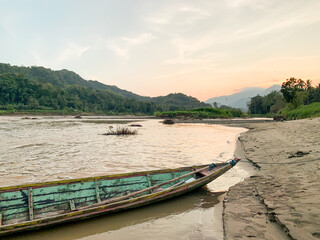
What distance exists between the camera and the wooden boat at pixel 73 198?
202 inches

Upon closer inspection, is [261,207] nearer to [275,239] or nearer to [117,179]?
[275,239]

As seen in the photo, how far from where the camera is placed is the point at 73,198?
6.09 metres

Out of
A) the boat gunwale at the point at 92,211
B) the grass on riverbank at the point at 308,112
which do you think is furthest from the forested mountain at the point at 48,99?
the boat gunwale at the point at 92,211

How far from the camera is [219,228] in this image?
513 cm

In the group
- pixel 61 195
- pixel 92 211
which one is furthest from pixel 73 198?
pixel 92 211

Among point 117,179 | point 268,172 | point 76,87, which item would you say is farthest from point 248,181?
point 76,87

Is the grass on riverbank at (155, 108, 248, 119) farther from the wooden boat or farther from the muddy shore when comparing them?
the wooden boat

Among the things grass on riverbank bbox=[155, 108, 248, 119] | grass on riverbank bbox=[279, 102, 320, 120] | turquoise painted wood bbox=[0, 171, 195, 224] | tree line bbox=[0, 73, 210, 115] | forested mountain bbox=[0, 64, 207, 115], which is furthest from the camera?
forested mountain bbox=[0, 64, 207, 115]

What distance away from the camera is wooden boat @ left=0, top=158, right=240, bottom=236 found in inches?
202

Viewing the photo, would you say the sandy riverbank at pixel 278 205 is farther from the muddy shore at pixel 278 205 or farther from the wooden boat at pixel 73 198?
the wooden boat at pixel 73 198

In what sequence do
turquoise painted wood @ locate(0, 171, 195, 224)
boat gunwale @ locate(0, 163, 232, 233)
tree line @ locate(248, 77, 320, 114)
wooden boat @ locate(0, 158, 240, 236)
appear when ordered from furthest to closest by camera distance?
tree line @ locate(248, 77, 320, 114), turquoise painted wood @ locate(0, 171, 195, 224), wooden boat @ locate(0, 158, 240, 236), boat gunwale @ locate(0, 163, 232, 233)

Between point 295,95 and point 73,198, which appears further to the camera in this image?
point 295,95

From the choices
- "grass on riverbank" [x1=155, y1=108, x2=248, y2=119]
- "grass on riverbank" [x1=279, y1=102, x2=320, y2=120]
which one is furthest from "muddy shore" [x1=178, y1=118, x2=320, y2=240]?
"grass on riverbank" [x1=155, y1=108, x2=248, y2=119]

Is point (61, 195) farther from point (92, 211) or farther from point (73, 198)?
point (92, 211)
